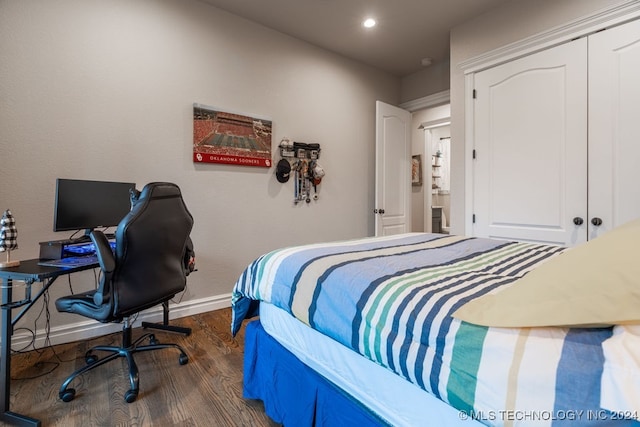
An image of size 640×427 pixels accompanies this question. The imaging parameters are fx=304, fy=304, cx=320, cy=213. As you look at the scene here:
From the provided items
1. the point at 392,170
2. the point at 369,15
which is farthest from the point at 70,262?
the point at 392,170

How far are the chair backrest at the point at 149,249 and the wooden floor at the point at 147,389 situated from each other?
1.47 ft

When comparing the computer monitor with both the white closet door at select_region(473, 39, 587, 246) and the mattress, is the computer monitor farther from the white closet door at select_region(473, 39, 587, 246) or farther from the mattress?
the white closet door at select_region(473, 39, 587, 246)

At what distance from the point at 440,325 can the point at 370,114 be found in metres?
3.72

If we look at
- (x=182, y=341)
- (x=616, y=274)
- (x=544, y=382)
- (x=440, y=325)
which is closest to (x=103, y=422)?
(x=182, y=341)

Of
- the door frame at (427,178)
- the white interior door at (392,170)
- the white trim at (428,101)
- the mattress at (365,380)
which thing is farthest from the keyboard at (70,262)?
the door frame at (427,178)

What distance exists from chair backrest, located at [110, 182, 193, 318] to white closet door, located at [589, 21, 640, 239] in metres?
2.94

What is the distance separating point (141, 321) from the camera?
2.50 metres

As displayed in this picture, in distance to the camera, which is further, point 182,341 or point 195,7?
point 195,7

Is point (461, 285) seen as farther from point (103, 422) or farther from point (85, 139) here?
point (85, 139)

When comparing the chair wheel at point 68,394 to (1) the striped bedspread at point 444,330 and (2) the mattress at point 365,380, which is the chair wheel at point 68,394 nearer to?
(1) the striped bedspread at point 444,330

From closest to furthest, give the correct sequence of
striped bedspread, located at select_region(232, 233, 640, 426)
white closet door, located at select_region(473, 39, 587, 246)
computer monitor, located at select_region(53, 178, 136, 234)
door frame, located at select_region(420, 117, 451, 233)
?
striped bedspread, located at select_region(232, 233, 640, 426), computer monitor, located at select_region(53, 178, 136, 234), white closet door, located at select_region(473, 39, 587, 246), door frame, located at select_region(420, 117, 451, 233)

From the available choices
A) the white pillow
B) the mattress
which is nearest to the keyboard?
the mattress

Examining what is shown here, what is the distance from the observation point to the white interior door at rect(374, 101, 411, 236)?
3.80 m

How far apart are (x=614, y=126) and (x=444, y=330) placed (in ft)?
8.16
